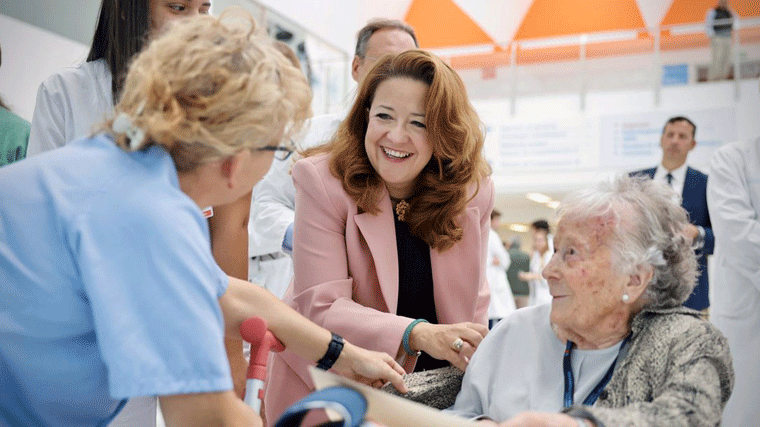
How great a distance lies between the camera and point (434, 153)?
196 centimetres

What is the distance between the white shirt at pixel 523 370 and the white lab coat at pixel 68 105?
111 centimetres

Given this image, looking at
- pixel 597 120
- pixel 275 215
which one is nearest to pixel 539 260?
pixel 597 120

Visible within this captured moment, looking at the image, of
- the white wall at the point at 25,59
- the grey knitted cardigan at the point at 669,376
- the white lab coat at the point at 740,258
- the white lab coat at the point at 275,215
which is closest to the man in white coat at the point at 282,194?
the white lab coat at the point at 275,215

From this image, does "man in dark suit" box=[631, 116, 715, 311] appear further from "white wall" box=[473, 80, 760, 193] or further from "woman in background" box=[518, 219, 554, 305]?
"woman in background" box=[518, 219, 554, 305]

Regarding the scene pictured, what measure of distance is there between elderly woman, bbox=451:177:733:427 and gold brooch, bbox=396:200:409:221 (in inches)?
16.7

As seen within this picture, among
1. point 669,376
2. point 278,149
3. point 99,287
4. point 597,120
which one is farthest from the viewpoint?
point 597,120

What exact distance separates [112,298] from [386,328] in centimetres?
90

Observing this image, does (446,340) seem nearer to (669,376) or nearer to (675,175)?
(669,376)

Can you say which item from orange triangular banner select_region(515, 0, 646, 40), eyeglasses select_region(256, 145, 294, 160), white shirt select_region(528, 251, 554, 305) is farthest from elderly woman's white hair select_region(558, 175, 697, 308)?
orange triangular banner select_region(515, 0, 646, 40)

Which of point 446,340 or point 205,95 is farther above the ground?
point 205,95

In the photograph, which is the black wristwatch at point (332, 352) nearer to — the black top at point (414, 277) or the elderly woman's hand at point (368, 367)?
the elderly woman's hand at point (368, 367)

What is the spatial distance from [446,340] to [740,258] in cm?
254

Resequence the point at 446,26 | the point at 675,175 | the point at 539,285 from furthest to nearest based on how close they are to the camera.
→ the point at 446,26, the point at 539,285, the point at 675,175

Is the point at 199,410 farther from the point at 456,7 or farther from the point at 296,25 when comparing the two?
the point at 456,7
